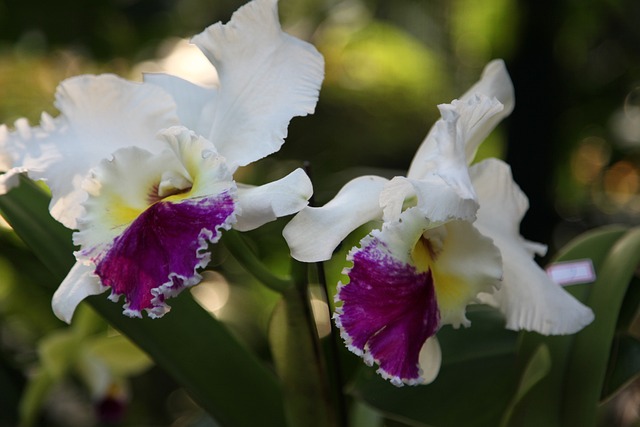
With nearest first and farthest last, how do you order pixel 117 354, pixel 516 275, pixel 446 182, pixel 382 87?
1. pixel 446 182
2. pixel 516 275
3. pixel 117 354
4. pixel 382 87

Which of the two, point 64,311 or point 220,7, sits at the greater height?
point 64,311

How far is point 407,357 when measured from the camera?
1.22 feet

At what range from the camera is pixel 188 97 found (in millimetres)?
477

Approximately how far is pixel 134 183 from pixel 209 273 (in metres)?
0.90

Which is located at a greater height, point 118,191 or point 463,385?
point 118,191

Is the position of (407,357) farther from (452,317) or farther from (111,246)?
(111,246)

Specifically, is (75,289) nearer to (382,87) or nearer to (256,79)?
(256,79)

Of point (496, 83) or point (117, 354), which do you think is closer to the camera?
point (496, 83)

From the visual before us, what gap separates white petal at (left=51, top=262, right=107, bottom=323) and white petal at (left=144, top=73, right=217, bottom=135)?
0.11 meters

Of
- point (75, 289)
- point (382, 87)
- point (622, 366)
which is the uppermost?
point (75, 289)

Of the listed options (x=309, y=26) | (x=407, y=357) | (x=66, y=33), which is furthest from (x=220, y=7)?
(x=407, y=357)

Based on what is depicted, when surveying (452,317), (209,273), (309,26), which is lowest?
(209,273)

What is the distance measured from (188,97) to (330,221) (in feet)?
0.48

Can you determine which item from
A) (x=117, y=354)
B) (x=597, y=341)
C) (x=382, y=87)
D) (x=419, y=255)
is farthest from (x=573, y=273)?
(x=382, y=87)
